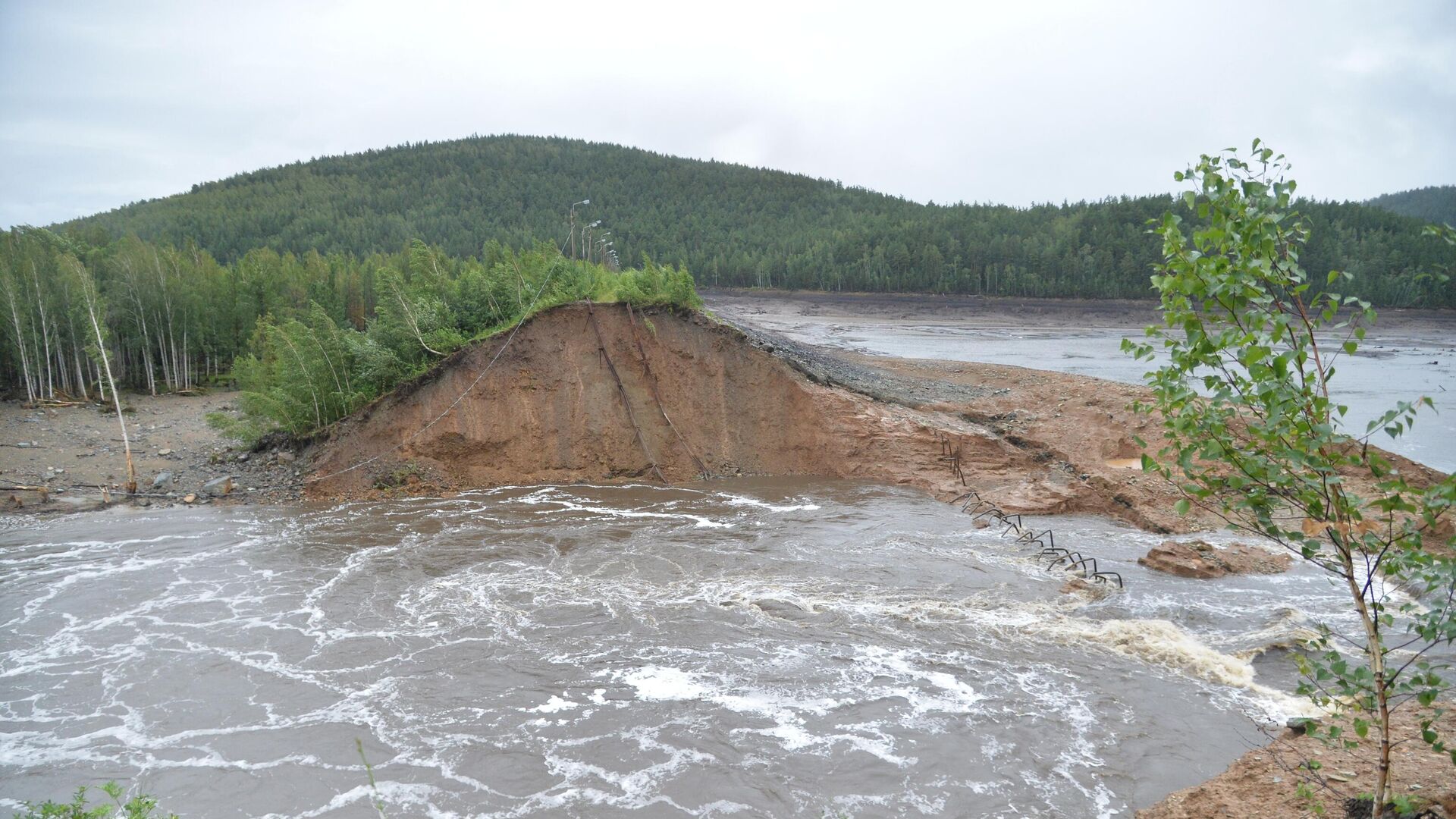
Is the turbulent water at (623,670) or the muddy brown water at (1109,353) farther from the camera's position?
the muddy brown water at (1109,353)

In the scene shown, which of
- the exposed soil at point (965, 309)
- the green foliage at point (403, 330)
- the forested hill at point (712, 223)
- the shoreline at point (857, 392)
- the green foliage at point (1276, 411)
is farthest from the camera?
the forested hill at point (712, 223)

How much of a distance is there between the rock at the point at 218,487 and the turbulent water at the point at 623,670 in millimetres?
2458

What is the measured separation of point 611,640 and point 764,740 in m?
3.48

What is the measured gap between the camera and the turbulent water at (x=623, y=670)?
331 inches

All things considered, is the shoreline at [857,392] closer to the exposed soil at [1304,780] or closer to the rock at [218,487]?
the rock at [218,487]

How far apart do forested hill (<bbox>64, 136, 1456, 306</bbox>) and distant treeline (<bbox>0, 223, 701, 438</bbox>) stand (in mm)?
11665

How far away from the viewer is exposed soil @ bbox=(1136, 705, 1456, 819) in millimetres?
6078

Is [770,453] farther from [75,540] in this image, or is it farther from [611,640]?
[75,540]

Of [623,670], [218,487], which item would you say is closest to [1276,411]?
[623,670]

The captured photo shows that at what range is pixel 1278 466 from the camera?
13.1 feet

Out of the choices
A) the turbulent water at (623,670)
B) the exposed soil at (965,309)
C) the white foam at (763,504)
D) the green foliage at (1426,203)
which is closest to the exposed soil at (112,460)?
the turbulent water at (623,670)

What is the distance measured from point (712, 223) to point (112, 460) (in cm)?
9074

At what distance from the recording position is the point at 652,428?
21.3 m

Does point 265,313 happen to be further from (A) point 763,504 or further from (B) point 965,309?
(B) point 965,309
